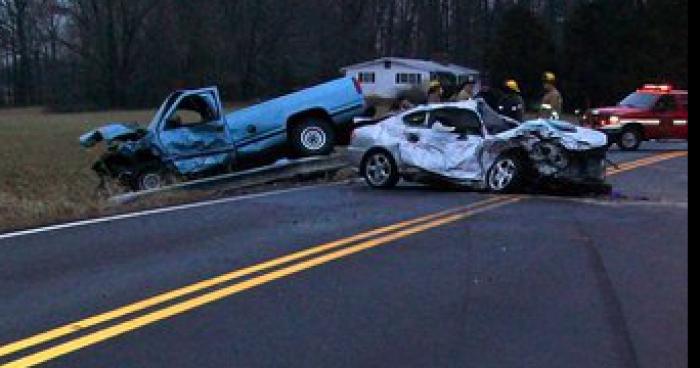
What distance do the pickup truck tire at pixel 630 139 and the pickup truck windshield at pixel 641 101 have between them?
2.72 feet

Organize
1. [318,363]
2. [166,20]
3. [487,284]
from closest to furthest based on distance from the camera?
[318,363] < [487,284] < [166,20]

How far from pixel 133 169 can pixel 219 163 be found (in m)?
1.51

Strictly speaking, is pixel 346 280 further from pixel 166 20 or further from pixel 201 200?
pixel 166 20

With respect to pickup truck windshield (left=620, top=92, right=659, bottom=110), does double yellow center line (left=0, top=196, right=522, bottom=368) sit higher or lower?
lower

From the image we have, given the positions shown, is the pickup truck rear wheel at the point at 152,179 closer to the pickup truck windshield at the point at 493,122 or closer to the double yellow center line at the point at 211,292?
the pickup truck windshield at the point at 493,122

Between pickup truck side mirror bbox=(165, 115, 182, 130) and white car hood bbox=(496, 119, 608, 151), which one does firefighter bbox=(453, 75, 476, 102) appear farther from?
pickup truck side mirror bbox=(165, 115, 182, 130)

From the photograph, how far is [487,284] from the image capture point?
7.38 m

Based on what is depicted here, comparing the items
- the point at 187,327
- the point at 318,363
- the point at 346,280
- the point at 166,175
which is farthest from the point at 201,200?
the point at 318,363

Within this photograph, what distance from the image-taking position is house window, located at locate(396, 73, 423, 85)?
289 ft

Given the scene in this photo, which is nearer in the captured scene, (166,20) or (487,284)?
(487,284)

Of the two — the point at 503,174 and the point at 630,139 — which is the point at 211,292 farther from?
the point at 630,139

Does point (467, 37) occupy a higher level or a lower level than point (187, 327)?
higher

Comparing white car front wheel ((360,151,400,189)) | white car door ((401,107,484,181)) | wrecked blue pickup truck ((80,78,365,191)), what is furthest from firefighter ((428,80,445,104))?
white car door ((401,107,484,181))

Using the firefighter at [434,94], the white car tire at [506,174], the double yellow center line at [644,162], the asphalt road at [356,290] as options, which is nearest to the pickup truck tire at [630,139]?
the double yellow center line at [644,162]
